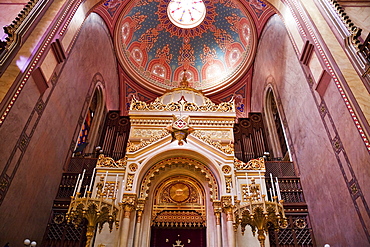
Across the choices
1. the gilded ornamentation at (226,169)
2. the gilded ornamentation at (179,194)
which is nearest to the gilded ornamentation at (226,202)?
the gilded ornamentation at (226,169)

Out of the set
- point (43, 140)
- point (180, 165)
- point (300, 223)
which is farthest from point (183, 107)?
point (300, 223)

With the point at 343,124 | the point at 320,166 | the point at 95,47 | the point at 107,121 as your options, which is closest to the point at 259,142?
the point at 320,166

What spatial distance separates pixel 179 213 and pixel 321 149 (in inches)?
181

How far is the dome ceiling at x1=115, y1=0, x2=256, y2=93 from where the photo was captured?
16.0 metres

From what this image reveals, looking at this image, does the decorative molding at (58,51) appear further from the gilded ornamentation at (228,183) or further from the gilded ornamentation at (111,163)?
the gilded ornamentation at (228,183)

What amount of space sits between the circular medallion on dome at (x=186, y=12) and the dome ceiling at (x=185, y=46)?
1.05 feet

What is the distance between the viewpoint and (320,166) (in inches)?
312

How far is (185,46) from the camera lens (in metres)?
18.3

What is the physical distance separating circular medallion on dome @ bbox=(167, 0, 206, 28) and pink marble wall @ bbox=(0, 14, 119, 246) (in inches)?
264

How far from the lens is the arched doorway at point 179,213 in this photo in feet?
27.1

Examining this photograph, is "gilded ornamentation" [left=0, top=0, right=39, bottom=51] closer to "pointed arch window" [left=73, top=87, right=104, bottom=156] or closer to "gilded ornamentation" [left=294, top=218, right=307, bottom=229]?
"pointed arch window" [left=73, top=87, right=104, bottom=156]

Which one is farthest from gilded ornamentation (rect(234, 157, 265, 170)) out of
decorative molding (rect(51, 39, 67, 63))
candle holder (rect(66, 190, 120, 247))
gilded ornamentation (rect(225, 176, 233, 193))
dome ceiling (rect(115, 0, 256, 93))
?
dome ceiling (rect(115, 0, 256, 93))

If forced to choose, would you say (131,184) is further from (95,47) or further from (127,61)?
(127,61)

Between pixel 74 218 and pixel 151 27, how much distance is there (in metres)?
13.4
